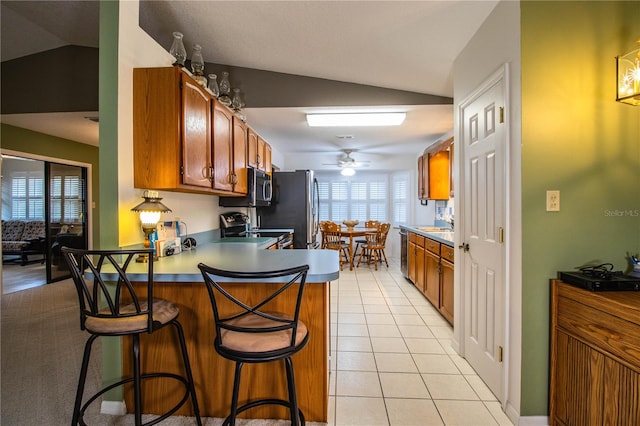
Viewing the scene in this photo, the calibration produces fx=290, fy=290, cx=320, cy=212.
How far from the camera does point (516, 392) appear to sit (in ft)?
5.22

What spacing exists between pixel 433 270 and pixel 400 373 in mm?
1447

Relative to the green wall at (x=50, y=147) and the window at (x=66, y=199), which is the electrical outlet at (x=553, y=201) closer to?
the green wall at (x=50, y=147)

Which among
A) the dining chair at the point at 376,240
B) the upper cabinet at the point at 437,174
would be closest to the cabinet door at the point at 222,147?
the upper cabinet at the point at 437,174

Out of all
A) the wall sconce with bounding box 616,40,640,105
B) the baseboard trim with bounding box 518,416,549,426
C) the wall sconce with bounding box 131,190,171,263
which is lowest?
the baseboard trim with bounding box 518,416,549,426

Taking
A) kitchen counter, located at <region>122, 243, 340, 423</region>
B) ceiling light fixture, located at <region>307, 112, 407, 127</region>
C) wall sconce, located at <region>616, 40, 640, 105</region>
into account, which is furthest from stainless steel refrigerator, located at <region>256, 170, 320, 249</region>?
wall sconce, located at <region>616, 40, 640, 105</region>

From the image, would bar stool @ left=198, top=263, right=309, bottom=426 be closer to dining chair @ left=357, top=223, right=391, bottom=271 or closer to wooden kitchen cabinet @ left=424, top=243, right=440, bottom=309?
wooden kitchen cabinet @ left=424, top=243, right=440, bottom=309

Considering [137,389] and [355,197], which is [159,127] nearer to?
[137,389]

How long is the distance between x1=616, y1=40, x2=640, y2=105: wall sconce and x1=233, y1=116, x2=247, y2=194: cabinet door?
8.46 feet

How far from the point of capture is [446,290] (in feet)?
9.34

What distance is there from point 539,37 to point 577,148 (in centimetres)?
62

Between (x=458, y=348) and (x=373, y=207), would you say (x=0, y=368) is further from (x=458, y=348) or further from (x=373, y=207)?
(x=373, y=207)

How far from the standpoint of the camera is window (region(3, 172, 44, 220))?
530 centimetres

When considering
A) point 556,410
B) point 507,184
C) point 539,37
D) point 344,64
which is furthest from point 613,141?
point 344,64

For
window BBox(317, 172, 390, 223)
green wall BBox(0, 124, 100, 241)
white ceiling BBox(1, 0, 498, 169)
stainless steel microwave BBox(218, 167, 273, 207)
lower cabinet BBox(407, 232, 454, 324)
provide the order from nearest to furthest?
white ceiling BBox(1, 0, 498, 169), lower cabinet BBox(407, 232, 454, 324), stainless steel microwave BBox(218, 167, 273, 207), green wall BBox(0, 124, 100, 241), window BBox(317, 172, 390, 223)
